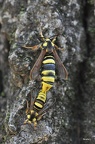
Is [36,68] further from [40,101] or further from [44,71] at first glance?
[40,101]

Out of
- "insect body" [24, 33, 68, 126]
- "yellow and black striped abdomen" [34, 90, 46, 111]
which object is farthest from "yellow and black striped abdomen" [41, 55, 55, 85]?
"yellow and black striped abdomen" [34, 90, 46, 111]

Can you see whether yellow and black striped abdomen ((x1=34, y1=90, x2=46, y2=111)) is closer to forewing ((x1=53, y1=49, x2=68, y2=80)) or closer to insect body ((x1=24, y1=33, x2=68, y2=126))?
insect body ((x1=24, y1=33, x2=68, y2=126))

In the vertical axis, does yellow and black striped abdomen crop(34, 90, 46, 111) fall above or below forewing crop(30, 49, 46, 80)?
below

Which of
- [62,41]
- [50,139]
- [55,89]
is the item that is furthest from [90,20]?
[50,139]

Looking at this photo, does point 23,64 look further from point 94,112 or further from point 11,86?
point 94,112

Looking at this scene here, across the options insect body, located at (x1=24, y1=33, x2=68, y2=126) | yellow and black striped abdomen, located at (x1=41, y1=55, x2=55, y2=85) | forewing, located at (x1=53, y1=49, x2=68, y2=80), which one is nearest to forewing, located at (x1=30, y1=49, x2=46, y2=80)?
insect body, located at (x1=24, y1=33, x2=68, y2=126)

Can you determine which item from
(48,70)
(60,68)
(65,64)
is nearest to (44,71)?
(48,70)

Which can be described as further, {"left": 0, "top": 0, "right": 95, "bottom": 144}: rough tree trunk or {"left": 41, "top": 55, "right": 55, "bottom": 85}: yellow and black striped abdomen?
{"left": 41, "top": 55, "right": 55, "bottom": 85}: yellow and black striped abdomen

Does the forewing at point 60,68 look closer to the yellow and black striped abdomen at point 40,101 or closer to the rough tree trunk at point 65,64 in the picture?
the rough tree trunk at point 65,64
